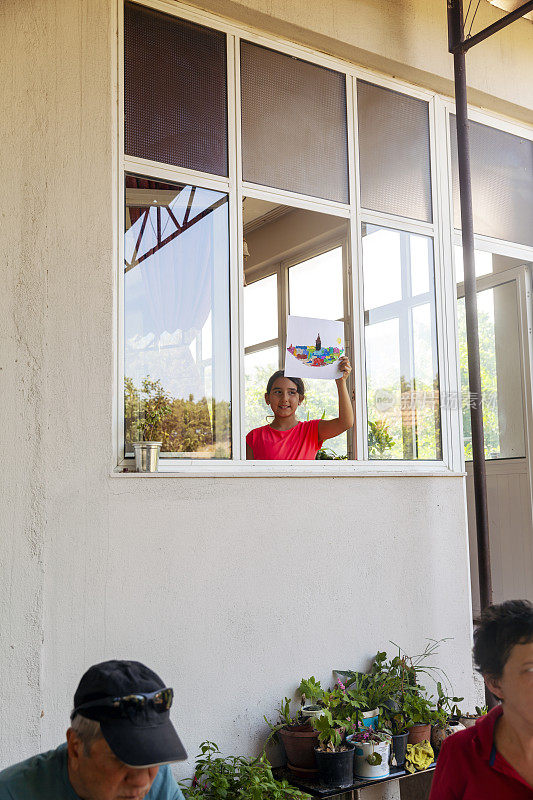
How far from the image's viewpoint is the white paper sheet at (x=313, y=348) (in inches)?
158

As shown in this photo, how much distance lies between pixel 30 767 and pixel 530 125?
5090 millimetres

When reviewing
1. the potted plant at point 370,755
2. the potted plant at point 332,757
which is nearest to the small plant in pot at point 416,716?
the potted plant at point 370,755

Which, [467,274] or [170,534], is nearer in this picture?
[170,534]

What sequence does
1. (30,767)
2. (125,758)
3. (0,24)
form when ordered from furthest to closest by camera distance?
(0,24), (30,767), (125,758)

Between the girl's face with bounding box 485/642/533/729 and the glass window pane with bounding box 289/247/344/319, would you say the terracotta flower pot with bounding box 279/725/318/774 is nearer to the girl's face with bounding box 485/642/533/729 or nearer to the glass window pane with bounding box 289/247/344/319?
the girl's face with bounding box 485/642/533/729

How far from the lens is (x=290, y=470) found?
385 centimetres

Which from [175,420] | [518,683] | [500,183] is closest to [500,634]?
[518,683]

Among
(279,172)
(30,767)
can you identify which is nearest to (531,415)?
(279,172)

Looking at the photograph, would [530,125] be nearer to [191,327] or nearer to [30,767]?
[191,327]

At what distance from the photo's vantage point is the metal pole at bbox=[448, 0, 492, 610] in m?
4.36

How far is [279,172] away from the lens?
4066 millimetres

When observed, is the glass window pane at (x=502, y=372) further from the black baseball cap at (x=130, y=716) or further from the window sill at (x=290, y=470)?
the black baseball cap at (x=130, y=716)

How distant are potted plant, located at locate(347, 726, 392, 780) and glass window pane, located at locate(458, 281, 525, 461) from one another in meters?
2.78

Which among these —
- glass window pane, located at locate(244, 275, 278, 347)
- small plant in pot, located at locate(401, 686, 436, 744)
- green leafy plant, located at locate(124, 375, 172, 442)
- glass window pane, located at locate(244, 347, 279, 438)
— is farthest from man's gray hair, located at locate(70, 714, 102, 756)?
glass window pane, located at locate(244, 275, 278, 347)
